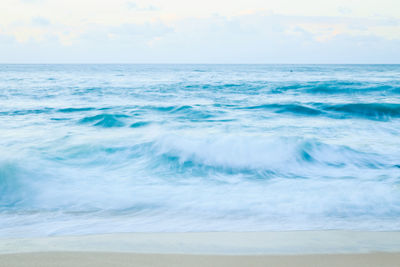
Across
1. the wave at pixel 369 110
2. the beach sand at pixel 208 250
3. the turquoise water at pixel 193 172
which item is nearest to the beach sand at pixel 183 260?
the beach sand at pixel 208 250

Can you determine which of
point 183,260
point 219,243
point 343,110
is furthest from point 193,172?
point 343,110

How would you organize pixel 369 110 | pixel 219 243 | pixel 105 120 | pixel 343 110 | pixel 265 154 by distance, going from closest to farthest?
1. pixel 219 243
2. pixel 265 154
3. pixel 105 120
4. pixel 369 110
5. pixel 343 110

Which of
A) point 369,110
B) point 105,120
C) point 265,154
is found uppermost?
point 369,110

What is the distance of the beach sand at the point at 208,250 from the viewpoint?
2.50 meters

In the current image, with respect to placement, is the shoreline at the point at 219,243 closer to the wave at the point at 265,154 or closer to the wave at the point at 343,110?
the wave at the point at 265,154

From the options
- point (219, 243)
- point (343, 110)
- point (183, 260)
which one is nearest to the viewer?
point (183, 260)

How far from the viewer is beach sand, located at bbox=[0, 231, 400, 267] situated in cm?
250

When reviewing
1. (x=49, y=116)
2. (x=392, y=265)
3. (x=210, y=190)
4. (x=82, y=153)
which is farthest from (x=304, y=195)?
(x=49, y=116)

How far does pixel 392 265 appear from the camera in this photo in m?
2.50

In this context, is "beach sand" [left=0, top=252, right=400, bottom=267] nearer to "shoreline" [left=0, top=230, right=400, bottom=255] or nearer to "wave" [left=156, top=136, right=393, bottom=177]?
"shoreline" [left=0, top=230, right=400, bottom=255]

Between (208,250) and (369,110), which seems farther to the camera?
(369,110)

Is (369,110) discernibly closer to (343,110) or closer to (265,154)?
(343,110)

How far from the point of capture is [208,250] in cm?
270

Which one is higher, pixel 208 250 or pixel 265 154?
pixel 208 250
